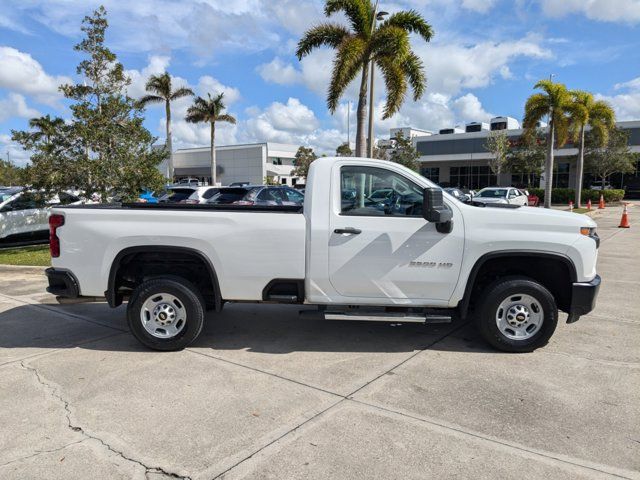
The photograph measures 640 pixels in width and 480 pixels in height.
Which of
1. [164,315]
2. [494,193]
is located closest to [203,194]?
[164,315]

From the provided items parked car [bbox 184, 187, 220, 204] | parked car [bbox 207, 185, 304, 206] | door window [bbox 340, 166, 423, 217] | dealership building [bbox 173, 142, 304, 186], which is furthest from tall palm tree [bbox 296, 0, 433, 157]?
dealership building [bbox 173, 142, 304, 186]

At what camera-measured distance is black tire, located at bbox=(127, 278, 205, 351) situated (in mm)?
5000

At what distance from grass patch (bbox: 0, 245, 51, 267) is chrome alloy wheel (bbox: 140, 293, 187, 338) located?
6041mm

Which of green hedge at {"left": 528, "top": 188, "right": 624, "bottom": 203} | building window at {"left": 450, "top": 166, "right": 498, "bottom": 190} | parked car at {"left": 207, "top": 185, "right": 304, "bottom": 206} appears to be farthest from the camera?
building window at {"left": 450, "top": 166, "right": 498, "bottom": 190}

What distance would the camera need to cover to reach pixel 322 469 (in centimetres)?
303

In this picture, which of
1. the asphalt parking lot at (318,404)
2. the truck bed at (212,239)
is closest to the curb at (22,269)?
the asphalt parking lot at (318,404)

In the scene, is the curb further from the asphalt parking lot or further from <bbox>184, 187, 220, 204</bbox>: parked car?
<bbox>184, 187, 220, 204</bbox>: parked car

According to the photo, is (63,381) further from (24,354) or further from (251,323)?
(251,323)

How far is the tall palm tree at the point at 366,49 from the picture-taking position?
1595 centimetres

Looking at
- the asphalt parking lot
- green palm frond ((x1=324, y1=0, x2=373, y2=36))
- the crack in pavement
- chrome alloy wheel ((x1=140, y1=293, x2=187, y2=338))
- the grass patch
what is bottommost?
the crack in pavement

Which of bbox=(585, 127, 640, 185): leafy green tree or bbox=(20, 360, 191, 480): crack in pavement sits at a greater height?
bbox=(585, 127, 640, 185): leafy green tree

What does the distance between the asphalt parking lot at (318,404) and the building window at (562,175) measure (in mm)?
54647

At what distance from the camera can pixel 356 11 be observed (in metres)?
16.0

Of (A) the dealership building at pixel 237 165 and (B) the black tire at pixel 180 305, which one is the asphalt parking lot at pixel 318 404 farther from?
(A) the dealership building at pixel 237 165
